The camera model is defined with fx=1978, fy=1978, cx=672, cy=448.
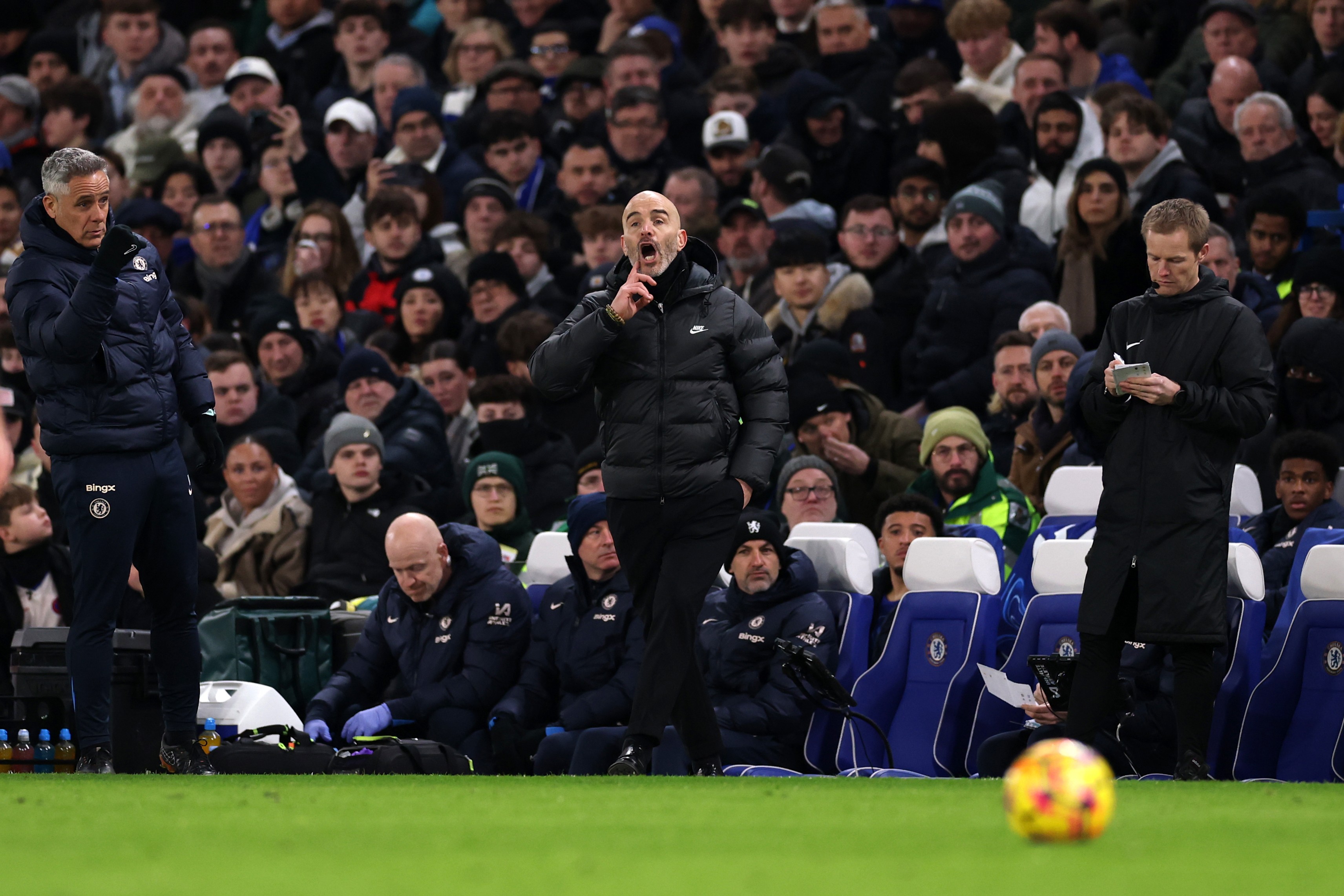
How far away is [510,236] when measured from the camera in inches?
606

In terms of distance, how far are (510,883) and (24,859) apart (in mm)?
1399

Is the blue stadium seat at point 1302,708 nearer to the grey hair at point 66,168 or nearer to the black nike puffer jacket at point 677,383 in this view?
the black nike puffer jacket at point 677,383

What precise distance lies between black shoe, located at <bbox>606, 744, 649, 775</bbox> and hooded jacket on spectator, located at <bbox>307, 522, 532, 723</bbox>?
3015 millimetres

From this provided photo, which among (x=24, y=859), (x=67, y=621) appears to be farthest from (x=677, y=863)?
(x=67, y=621)

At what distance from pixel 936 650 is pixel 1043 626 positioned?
0.59m

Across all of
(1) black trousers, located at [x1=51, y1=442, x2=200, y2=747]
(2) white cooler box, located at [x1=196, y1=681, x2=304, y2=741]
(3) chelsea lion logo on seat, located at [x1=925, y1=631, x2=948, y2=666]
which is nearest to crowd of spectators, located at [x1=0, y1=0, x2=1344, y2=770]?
(3) chelsea lion logo on seat, located at [x1=925, y1=631, x2=948, y2=666]

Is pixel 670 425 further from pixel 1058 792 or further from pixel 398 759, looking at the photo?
pixel 1058 792

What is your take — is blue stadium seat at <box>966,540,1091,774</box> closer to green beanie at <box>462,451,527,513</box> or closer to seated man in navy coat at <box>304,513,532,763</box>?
seated man in navy coat at <box>304,513,532,763</box>

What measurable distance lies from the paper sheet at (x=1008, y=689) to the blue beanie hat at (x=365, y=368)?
6206 mm

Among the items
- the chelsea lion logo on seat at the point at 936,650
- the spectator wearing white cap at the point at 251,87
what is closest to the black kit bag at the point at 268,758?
the chelsea lion logo on seat at the point at 936,650

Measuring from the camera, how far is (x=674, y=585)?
26.1 ft

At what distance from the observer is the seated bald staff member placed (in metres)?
7.89

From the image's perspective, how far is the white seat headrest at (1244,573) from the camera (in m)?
8.92

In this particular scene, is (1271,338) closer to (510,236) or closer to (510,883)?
(510,236)
